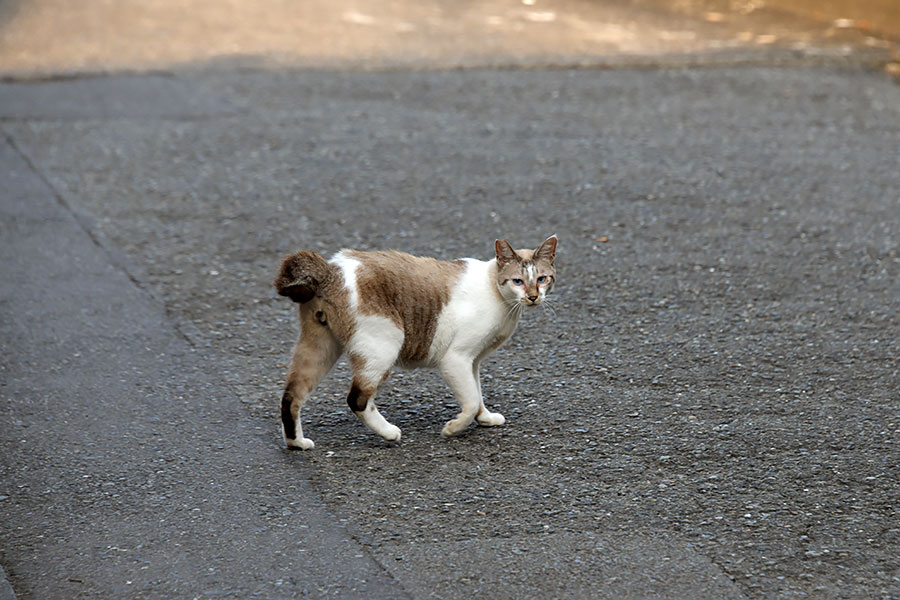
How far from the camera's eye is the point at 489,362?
17.3 ft

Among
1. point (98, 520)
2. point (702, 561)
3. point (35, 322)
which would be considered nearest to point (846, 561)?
point (702, 561)

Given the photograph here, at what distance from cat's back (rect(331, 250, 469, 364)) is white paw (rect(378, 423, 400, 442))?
258 millimetres

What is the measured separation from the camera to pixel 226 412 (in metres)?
4.71


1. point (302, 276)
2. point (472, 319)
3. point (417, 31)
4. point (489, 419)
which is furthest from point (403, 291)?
point (417, 31)

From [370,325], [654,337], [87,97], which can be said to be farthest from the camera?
[87,97]

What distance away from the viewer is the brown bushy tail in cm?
414

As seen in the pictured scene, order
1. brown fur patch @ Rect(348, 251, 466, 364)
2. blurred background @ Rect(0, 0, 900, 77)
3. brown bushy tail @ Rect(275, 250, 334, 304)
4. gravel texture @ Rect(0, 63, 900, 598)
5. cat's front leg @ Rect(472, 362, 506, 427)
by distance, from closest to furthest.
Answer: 1. gravel texture @ Rect(0, 63, 900, 598)
2. brown bushy tail @ Rect(275, 250, 334, 304)
3. brown fur patch @ Rect(348, 251, 466, 364)
4. cat's front leg @ Rect(472, 362, 506, 427)
5. blurred background @ Rect(0, 0, 900, 77)

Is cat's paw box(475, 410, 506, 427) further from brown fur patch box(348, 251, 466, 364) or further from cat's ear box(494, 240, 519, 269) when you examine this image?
cat's ear box(494, 240, 519, 269)

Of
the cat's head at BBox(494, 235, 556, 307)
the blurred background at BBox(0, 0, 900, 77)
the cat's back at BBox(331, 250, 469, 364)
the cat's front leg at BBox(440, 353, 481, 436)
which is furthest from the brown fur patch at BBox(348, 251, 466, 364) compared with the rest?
the blurred background at BBox(0, 0, 900, 77)

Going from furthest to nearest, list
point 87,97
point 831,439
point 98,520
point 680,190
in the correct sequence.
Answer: point 87,97 → point 680,190 → point 831,439 → point 98,520

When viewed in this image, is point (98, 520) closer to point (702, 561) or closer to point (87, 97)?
point (702, 561)

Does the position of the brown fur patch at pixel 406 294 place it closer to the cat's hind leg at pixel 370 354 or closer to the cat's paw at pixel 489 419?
the cat's hind leg at pixel 370 354

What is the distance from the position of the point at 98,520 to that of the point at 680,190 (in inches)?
190

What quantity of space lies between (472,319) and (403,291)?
279 mm
